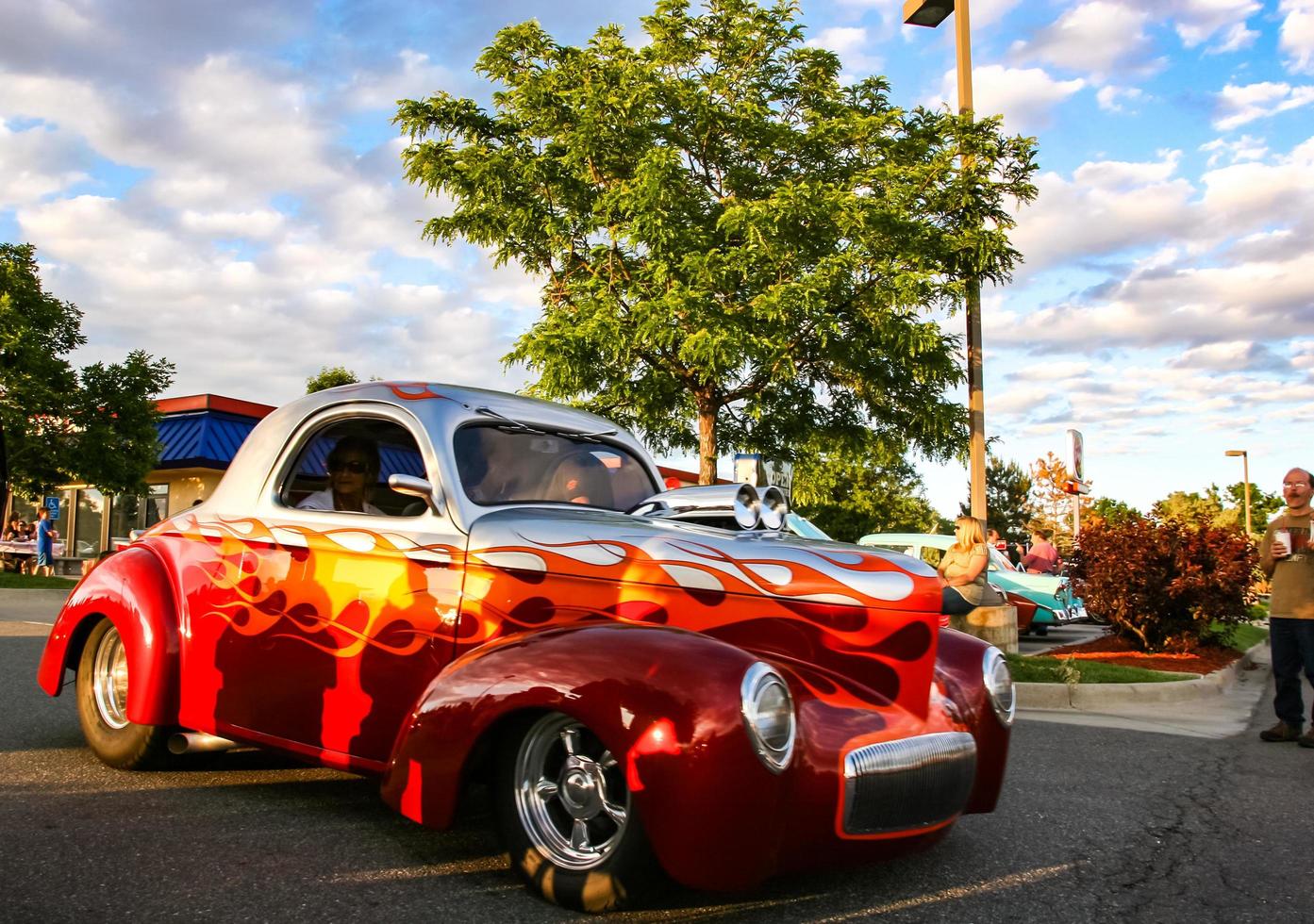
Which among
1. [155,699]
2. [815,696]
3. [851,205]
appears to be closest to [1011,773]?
[815,696]

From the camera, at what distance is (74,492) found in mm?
31766

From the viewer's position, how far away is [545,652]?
10.5 feet

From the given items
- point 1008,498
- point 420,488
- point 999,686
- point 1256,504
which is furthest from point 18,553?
point 1256,504

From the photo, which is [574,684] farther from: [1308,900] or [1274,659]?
[1274,659]

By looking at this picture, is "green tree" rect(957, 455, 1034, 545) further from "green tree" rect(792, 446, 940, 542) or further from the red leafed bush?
the red leafed bush

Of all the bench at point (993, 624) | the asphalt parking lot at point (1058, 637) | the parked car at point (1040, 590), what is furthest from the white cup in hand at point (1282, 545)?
the parked car at point (1040, 590)

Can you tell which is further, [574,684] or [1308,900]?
[1308,900]

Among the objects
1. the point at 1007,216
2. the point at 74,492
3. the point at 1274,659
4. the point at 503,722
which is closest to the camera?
the point at 503,722

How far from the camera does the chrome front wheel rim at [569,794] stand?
313 cm

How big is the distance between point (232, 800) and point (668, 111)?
18340 mm

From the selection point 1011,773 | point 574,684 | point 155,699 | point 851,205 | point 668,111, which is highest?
point 668,111

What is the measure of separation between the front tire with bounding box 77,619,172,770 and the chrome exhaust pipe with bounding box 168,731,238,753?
0.05 m

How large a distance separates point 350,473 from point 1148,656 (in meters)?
10.7

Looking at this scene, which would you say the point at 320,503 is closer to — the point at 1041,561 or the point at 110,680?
the point at 110,680
